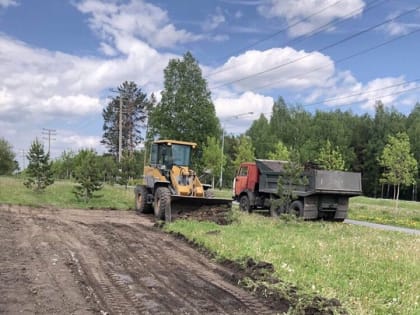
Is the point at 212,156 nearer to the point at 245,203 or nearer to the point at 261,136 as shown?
the point at 261,136

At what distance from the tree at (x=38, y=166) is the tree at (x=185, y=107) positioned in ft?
92.4

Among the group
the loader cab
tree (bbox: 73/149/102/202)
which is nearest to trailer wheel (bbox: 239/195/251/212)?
the loader cab

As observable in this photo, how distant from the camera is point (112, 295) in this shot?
277 inches

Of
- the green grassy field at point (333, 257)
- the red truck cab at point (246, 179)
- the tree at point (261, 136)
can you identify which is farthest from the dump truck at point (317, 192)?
the tree at point (261, 136)

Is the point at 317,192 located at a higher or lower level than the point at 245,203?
higher

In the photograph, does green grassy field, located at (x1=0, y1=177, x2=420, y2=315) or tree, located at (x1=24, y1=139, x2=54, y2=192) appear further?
tree, located at (x1=24, y1=139, x2=54, y2=192)

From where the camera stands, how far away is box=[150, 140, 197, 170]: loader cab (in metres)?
18.4

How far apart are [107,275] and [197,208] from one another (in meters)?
8.32

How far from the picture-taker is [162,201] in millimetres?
16828

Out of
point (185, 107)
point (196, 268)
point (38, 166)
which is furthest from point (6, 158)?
point (196, 268)

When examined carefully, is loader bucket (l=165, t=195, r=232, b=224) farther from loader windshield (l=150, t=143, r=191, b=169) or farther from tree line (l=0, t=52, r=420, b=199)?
tree line (l=0, t=52, r=420, b=199)

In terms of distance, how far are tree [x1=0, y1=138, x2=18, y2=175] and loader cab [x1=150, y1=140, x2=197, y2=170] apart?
51.3m

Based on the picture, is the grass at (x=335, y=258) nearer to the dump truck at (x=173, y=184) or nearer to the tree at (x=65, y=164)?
the dump truck at (x=173, y=184)

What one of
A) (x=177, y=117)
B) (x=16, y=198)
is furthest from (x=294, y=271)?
(x=177, y=117)
